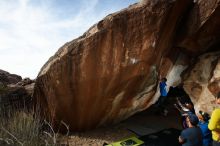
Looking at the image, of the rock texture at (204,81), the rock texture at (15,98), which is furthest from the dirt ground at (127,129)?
the rock texture at (15,98)

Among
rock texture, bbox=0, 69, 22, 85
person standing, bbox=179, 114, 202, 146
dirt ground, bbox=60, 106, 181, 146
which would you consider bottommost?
dirt ground, bbox=60, 106, 181, 146

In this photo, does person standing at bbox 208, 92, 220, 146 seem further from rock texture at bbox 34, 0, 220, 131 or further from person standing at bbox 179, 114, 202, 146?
rock texture at bbox 34, 0, 220, 131

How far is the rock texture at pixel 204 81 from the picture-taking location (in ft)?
23.9

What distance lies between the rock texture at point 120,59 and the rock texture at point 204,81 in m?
0.27

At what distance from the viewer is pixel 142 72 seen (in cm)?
759

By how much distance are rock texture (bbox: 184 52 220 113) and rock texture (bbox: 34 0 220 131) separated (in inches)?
10.8

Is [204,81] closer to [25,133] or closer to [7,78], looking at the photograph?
[25,133]

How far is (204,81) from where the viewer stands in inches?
297

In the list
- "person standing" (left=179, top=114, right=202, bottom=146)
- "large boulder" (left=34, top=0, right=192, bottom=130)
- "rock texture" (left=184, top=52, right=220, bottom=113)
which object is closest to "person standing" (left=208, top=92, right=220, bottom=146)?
"person standing" (left=179, top=114, right=202, bottom=146)

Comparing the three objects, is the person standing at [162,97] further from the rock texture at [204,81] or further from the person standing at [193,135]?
the person standing at [193,135]

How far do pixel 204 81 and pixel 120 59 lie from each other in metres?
2.06

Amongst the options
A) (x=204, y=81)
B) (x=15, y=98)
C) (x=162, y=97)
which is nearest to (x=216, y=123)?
(x=204, y=81)

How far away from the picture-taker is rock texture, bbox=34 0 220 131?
7145 millimetres

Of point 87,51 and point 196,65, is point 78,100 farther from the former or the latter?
point 196,65
